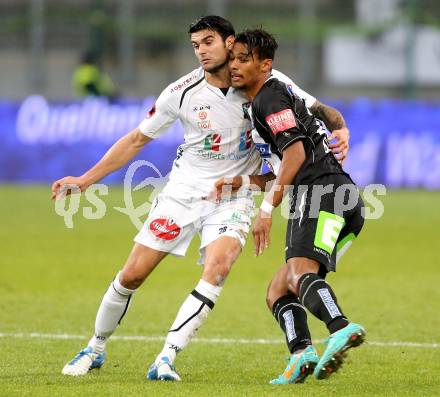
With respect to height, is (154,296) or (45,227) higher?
(154,296)

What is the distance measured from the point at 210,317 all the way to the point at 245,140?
282 cm

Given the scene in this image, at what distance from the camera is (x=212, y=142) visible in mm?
7305

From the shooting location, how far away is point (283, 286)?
274 inches

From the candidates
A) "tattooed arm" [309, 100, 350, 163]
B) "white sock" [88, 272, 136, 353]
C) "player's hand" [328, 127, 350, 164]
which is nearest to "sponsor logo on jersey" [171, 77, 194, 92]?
"tattooed arm" [309, 100, 350, 163]

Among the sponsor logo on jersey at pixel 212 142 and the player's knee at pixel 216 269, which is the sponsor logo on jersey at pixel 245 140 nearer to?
the sponsor logo on jersey at pixel 212 142

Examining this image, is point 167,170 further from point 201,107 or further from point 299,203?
point 299,203

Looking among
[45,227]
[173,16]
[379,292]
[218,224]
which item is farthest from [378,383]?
[173,16]

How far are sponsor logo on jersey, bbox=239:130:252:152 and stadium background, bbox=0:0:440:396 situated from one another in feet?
4.84

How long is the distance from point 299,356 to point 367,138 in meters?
14.4

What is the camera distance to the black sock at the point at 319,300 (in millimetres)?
6316

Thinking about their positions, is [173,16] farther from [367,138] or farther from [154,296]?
[154,296]

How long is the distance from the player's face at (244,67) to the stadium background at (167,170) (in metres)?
1.86

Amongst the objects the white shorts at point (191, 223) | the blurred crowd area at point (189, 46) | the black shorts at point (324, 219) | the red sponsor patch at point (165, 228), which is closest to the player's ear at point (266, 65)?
the black shorts at point (324, 219)

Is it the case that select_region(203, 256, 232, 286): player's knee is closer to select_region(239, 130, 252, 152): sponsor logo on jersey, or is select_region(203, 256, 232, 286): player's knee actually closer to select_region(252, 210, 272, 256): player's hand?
select_region(252, 210, 272, 256): player's hand
